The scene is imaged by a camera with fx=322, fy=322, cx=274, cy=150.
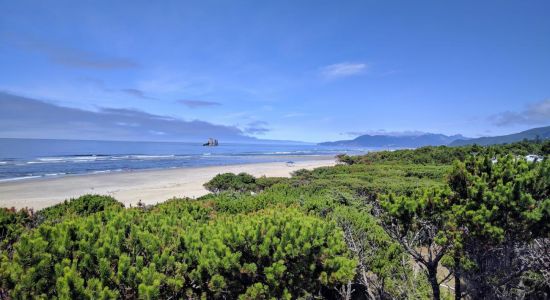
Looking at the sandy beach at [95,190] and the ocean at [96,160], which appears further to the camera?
the ocean at [96,160]

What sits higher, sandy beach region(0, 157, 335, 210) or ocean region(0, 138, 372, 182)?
ocean region(0, 138, 372, 182)

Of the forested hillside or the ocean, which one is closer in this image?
the forested hillside

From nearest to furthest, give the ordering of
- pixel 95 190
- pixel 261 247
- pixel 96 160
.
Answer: pixel 261 247, pixel 95 190, pixel 96 160

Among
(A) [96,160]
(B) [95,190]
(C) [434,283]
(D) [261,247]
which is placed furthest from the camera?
(A) [96,160]

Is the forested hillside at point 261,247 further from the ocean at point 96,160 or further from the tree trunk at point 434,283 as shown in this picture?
the ocean at point 96,160

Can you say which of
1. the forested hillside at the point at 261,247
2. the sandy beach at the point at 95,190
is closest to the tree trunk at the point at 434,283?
the forested hillside at the point at 261,247

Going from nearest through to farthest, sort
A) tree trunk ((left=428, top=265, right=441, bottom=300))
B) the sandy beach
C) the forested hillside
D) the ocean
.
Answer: the forested hillside, tree trunk ((left=428, top=265, right=441, bottom=300)), the sandy beach, the ocean

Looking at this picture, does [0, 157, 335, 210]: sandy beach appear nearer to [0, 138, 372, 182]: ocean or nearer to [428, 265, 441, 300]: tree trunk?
[0, 138, 372, 182]: ocean

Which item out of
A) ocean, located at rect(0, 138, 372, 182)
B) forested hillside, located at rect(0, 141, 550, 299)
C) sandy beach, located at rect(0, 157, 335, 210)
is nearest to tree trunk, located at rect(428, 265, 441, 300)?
forested hillside, located at rect(0, 141, 550, 299)

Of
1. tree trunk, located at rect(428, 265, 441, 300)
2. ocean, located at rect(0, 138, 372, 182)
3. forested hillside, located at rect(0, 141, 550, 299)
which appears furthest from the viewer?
ocean, located at rect(0, 138, 372, 182)

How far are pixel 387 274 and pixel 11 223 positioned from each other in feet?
21.8

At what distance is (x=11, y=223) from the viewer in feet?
18.0

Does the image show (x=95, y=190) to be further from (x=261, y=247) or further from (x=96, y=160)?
(x=96, y=160)

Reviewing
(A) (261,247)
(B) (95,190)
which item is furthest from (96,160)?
(A) (261,247)
